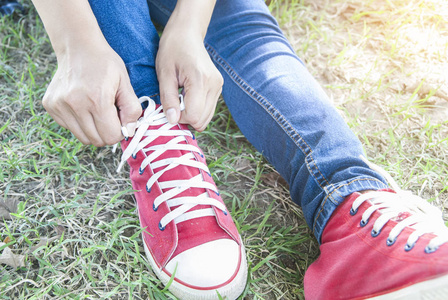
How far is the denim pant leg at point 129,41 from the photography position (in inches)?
43.7

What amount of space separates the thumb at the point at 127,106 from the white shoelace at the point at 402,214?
1.97 feet

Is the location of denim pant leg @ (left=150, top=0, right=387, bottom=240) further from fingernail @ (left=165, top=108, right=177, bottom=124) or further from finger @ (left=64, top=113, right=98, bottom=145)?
finger @ (left=64, top=113, right=98, bottom=145)

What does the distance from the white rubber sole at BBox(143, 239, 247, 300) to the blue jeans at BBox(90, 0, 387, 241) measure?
0.76 ft

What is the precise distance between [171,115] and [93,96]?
0.70ft

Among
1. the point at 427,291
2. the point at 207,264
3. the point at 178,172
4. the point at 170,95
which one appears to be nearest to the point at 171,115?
the point at 170,95

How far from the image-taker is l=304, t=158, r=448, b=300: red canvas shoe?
751 mm

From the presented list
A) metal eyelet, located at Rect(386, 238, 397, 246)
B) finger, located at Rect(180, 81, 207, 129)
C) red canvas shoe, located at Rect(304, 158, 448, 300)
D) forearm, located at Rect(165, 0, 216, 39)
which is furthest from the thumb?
metal eyelet, located at Rect(386, 238, 397, 246)

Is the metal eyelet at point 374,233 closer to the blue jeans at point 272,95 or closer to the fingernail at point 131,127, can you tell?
the blue jeans at point 272,95

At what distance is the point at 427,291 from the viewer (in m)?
0.73

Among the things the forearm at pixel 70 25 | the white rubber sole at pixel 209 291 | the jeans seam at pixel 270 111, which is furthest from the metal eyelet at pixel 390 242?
the forearm at pixel 70 25

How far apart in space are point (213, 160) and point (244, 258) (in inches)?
15.6

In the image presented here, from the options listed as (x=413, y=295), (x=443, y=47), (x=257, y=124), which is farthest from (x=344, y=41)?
(x=413, y=295)

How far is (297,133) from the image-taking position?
1.11 meters

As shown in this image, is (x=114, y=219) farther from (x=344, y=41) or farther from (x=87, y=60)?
(x=344, y=41)
